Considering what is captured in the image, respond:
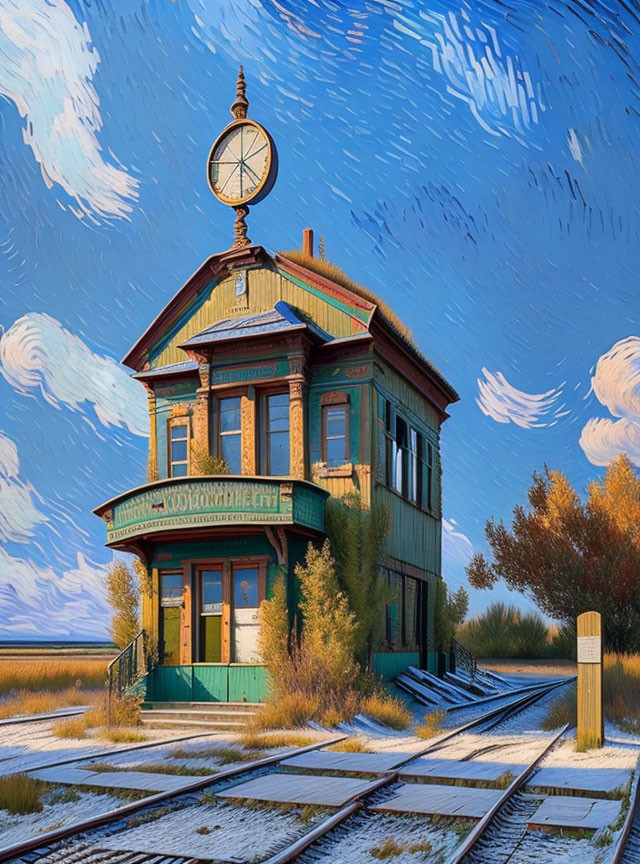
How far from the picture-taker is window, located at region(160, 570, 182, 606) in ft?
71.1

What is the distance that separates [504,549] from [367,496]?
2016 cm

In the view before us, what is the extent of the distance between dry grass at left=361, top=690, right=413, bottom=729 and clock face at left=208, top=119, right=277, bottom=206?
12.2 meters

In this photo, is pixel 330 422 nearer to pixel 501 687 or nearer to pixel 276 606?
pixel 276 606

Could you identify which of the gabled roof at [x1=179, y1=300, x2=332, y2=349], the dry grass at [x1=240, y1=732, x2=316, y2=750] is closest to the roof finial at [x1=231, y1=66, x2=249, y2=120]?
the gabled roof at [x1=179, y1=300, x2=332, y2=349]

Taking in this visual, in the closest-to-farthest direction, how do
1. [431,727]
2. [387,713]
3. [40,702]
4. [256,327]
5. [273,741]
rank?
[273,741] < [431,727] < [387,713] < [256,327] < [40,702]

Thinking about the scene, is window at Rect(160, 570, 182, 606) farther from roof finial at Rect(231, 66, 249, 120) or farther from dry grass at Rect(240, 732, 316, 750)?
roof finial at Rect(231, 66, 249, 120)

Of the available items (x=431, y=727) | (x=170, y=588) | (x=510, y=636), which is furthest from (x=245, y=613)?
(x=510, y=636)

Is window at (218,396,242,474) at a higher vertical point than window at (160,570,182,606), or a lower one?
higher

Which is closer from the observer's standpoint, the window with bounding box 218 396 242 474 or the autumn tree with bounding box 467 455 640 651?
the window with bounding box 218 396 242 474

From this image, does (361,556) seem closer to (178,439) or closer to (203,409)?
(203,409)

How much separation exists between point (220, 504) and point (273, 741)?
209 inches

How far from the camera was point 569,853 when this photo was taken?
8.54m

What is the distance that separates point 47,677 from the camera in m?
30.0

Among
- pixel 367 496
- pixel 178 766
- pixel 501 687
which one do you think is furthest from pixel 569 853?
pixel 501 687
